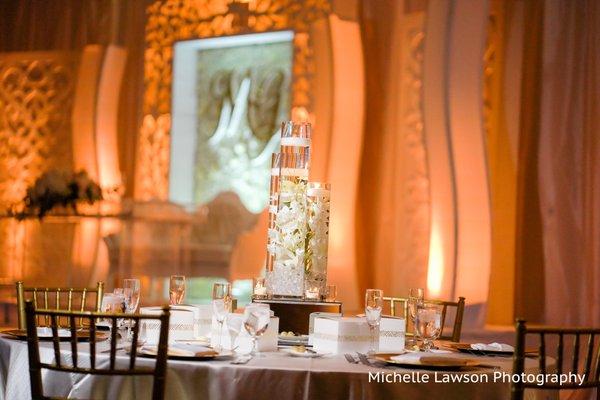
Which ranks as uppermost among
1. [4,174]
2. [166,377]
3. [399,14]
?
[399,14]

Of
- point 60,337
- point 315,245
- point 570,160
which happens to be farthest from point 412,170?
point 60,337

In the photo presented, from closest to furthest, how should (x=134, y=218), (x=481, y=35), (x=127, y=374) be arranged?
(x=127, y=374)
(x=481, y=35)
(x=134, y=218)

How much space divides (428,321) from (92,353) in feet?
3.08

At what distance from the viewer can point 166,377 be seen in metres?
2.25

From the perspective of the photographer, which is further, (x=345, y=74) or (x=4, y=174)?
(x=4, y=174)

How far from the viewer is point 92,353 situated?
225 centimetres

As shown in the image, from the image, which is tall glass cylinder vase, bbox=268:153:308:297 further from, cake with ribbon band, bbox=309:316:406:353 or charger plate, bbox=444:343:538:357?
charger plate, bbox=444:343:538:357

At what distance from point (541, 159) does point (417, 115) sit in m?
0.91

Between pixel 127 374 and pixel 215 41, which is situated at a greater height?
pixel 215 41

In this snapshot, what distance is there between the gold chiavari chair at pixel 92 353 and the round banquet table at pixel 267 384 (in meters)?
0.05

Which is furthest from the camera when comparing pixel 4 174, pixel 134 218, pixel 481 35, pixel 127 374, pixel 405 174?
pixel 4 174

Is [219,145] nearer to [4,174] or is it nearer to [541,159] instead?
[4,174]

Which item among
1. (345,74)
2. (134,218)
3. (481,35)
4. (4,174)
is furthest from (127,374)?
(4,174)

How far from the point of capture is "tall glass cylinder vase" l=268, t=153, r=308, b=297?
2.89 metres
